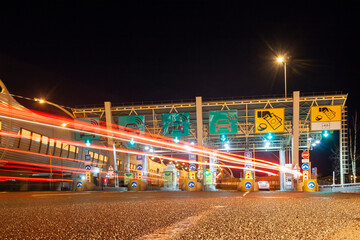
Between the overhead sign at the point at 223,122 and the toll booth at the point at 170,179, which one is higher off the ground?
the overhead sign at the point at 223,122

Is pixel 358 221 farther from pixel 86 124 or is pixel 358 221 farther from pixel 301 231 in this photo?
pixel 86 124

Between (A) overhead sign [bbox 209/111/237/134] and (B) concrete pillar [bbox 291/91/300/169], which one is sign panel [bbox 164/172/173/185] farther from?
(B) concrete pillar [bbox 291/91/300/169]

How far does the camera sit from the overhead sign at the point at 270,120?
29.6m

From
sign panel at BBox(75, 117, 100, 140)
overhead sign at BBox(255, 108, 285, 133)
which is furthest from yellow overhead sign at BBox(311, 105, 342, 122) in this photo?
sign panel at BBox(75, 117, 100, 140)

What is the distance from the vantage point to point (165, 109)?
1356 inches

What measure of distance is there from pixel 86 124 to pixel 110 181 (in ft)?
24.6

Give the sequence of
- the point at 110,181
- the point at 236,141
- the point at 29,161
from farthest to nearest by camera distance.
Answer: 1. the point at 236,141
2. the point at 110,181
3. the point at 29,161

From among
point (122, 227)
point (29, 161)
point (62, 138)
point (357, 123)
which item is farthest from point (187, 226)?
point (357, 123)

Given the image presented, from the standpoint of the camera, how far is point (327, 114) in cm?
2867

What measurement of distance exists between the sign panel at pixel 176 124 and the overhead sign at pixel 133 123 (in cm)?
243

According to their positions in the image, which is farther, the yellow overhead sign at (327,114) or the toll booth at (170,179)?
the toll booth at (170,179)

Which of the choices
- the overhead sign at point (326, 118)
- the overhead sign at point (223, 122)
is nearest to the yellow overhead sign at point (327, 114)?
the overhead sign at point (326, 118)

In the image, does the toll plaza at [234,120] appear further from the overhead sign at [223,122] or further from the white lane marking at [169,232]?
the white lane marking at [169,232]

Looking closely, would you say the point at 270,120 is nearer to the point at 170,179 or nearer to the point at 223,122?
the point at 223,122
